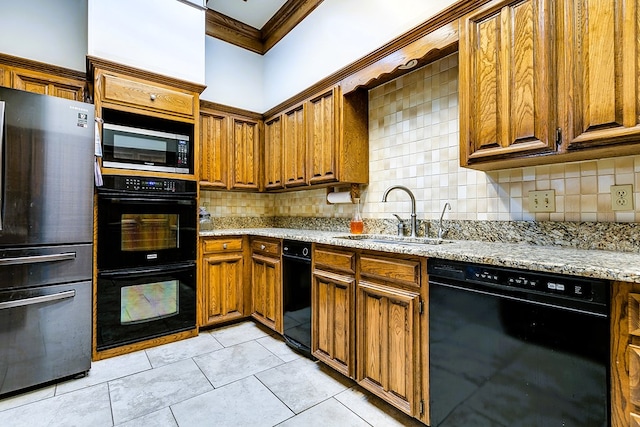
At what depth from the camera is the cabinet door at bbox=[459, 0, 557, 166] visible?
1338 mm

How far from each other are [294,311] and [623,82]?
2.21m

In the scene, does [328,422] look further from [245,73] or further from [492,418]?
[245,73]

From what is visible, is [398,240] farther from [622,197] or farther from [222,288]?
[222,288]

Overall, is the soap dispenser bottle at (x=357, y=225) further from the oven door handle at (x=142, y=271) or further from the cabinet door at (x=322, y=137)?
the oven door handle at (x=142, y=271)

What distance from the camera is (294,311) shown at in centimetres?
236

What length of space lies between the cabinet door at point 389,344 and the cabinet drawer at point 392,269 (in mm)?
54

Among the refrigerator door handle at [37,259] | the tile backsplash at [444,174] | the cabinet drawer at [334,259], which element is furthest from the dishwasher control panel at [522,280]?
the refrigerator door handle at [37,259]

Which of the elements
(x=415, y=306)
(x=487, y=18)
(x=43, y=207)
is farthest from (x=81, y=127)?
(x=487, y=18)

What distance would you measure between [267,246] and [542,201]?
2.00 meters

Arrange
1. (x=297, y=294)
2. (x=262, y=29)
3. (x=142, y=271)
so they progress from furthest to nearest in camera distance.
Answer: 1. (x=262, y=29)
2. (x=142, y=271)
3. (x=297, y=294)

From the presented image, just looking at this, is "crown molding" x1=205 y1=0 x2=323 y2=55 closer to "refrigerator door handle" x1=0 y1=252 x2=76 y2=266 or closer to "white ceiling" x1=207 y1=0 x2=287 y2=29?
"white ceiling" x1=207 y1=0 x2=287 y2=29

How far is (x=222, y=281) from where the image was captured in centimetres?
287

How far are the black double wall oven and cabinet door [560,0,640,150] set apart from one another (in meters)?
2.62

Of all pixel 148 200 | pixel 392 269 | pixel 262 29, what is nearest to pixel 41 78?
pixel 148 200
